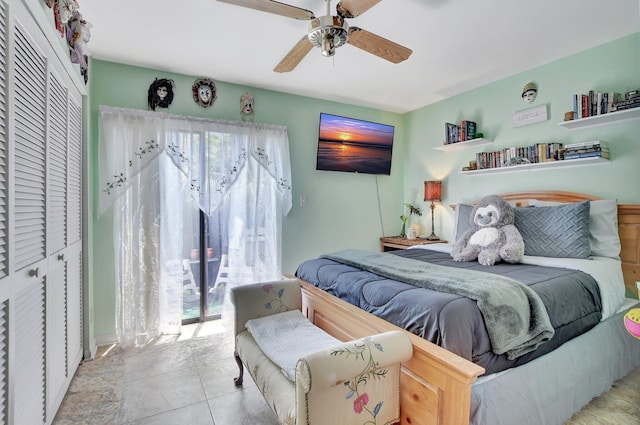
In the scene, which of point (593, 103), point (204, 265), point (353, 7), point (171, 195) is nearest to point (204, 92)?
point (171, 195)

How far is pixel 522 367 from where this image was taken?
1514 millimetres

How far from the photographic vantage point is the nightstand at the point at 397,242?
3.76m

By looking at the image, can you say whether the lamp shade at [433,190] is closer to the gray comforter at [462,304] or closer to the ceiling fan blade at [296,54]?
the gray comforter at [462,304]

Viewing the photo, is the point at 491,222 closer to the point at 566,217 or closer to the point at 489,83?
the point at 566,217

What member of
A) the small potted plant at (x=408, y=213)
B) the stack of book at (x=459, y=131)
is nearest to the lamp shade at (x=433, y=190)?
the small potted plant at (x=408, y=213)

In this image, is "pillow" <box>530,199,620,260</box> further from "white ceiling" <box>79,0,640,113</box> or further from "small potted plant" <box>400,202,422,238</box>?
"small potted plant" <box>400,202,422,238</box>

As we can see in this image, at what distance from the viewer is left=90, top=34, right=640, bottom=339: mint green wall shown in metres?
2.55

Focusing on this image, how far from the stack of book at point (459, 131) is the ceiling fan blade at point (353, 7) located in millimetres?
2210

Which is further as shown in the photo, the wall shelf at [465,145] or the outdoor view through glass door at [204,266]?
the wall shelf at [465,145]

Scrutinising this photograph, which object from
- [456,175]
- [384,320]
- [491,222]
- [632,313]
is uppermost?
[456,175]

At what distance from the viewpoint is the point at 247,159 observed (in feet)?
10.6

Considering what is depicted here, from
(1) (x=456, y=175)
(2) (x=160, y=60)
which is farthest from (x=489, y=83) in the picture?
(2) (x=160, y=60)

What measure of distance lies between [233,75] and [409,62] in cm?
166

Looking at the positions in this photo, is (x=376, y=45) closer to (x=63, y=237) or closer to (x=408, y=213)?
(x=63, y=237)
